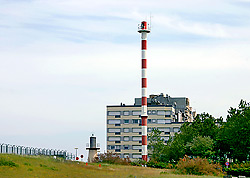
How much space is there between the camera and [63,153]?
78375mm

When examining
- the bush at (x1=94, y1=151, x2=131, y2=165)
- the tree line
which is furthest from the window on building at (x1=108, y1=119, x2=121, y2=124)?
the bush at (x1=94, y1=151, x2=131, y2=165)

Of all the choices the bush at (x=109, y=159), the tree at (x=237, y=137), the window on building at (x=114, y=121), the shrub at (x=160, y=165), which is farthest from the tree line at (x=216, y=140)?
the window on building at (x=114, y=121)

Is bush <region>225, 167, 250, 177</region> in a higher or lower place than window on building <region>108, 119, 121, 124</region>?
lower

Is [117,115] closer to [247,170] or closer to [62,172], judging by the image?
[247,170]

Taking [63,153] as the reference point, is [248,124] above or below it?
above

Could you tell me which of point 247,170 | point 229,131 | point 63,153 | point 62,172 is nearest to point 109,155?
point 63,153

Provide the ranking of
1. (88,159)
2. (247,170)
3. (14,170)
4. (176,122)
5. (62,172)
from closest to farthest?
(14,170) < (62,172) < (247,170) < (88,159) < (176,122)

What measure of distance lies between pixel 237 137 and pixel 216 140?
659 centimetres

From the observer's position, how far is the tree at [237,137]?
86750 millimetres

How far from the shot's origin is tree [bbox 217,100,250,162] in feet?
285

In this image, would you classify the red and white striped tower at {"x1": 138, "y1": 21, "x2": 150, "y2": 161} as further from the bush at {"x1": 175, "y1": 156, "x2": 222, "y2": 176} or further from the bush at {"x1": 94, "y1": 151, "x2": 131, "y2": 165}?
the bush at {"x1": 175, "y1": 156, "x2": 222, "y2": 176}

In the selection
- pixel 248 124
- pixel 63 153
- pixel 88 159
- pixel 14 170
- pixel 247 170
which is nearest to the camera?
pixel 14 170

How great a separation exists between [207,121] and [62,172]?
188ft

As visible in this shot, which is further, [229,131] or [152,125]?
[152,125]
